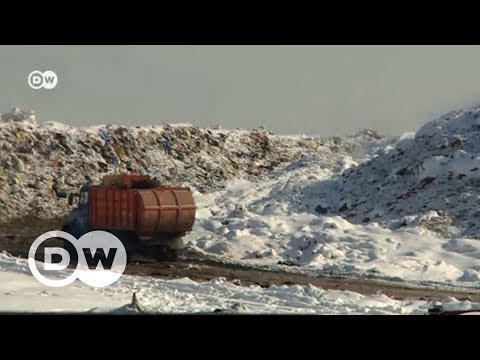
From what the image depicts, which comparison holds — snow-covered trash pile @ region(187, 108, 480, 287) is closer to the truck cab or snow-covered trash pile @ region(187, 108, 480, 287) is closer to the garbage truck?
the garbage truck

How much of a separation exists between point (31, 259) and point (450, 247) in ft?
35.2

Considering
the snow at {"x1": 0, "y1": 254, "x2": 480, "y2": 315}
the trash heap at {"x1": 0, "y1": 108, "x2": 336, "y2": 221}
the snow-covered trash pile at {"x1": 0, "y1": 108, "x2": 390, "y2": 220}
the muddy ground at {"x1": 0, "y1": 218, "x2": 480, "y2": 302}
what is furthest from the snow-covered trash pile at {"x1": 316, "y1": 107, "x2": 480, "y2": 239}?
the snow at {"x1": 0, "y1": 254, "x2": 480, "y2": 315}

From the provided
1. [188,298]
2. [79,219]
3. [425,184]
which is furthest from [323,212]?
[188,298]

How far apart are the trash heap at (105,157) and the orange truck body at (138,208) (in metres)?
3.46

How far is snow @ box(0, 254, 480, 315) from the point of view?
11914 mm

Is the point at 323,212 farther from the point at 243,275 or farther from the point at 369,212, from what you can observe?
the point at 243,275

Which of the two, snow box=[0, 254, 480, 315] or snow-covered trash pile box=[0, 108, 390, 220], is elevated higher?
snow-covered trash pile box=[0, 108, 390, 220]

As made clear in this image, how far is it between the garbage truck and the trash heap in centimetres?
323

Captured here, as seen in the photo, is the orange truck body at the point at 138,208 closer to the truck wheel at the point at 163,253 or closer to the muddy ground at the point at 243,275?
the truck wheel at the point at 163,253

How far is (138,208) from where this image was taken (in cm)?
1856

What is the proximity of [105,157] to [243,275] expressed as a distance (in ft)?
40.3

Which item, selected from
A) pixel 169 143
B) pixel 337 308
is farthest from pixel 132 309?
pixel 169 143
